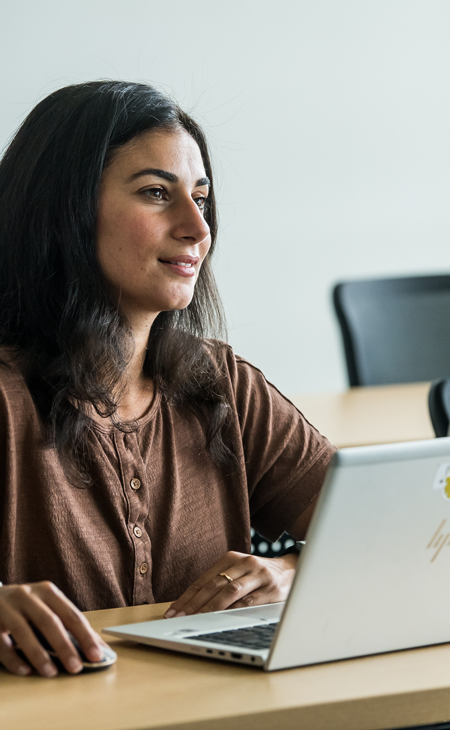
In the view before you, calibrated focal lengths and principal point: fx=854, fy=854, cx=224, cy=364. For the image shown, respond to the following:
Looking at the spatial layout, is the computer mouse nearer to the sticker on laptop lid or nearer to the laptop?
the laptop

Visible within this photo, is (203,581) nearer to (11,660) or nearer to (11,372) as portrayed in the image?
(11,660)

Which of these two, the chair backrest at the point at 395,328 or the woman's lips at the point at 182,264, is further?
the chair backrest at the point at 395,328

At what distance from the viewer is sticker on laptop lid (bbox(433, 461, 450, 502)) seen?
2.32ft

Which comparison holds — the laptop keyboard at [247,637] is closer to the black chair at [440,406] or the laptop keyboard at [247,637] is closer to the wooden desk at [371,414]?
the black chair at [440,406]

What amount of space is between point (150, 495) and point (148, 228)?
0.40m

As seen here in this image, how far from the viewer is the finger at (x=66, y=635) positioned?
76cm

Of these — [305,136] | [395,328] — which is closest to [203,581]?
[395,328]

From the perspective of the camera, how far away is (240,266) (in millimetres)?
3789

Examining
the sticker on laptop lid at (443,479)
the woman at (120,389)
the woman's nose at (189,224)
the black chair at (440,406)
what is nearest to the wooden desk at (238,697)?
the sticker on laptop lid at (443,479)

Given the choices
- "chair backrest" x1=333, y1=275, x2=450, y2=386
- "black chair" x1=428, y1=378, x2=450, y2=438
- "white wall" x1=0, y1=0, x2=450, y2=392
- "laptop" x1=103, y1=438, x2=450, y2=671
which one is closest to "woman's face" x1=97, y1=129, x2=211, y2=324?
"black chair" x1=428, y1=378, x2=450, y2=438

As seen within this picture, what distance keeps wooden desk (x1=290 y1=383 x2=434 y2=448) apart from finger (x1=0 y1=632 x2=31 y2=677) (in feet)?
3.63

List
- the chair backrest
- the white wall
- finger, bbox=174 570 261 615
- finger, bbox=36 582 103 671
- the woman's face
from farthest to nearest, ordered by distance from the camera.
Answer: the white wall → the chair backrest → the woman's face → finger, bbox=174 570 261 615 → finger, bbox=36 582 103 671

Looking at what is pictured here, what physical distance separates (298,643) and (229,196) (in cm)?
319

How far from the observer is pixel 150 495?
4.23 feet
